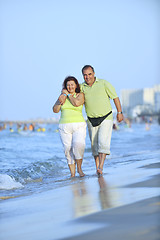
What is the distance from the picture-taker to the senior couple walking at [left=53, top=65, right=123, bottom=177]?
18.5 feet

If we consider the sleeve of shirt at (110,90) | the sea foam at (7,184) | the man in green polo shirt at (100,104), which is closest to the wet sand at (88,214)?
the sea foam at (7,184)

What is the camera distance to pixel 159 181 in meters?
4.14

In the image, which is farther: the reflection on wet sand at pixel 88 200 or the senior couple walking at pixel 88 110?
the senior couple walking at pixel 88 110

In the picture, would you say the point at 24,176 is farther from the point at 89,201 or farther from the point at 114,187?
the point at 89,201

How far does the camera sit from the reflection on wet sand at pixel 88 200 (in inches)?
119

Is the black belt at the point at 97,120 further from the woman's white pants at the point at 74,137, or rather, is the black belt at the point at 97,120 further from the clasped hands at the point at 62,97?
the clasped hands at the point at 62,97

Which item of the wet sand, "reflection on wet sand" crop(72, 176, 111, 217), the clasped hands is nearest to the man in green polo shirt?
the clasped hands

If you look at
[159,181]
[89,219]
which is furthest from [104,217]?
[159,181]

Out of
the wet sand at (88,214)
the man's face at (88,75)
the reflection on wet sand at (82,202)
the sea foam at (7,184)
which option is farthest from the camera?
the man's face at (88,75)

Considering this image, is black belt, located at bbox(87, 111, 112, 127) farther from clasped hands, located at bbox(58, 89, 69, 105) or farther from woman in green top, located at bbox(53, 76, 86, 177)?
clasped hands, located at bbox(58, 89, 69, 105)

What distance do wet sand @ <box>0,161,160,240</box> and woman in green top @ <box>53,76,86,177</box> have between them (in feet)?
5.08

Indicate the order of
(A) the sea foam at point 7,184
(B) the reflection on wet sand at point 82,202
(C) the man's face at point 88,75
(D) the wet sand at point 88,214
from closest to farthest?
(D) the wet sand at point 88,214 < (B) the reflection on wet sand at point 82,202 < (A) the sea foam at point 7,184 < (C) the man's face at point 88,75

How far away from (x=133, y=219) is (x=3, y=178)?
3.55 meters

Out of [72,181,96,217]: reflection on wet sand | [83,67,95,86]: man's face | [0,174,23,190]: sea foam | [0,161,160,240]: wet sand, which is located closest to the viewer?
[0,161,160,240]: wet sand
